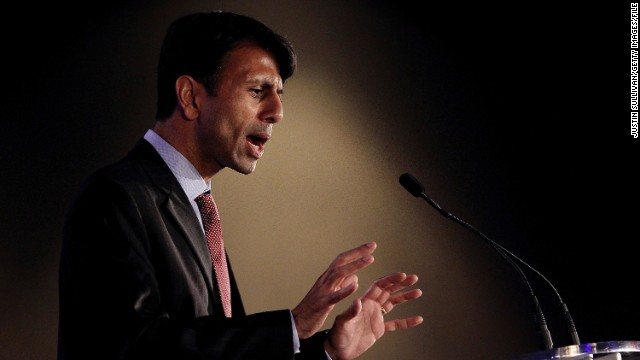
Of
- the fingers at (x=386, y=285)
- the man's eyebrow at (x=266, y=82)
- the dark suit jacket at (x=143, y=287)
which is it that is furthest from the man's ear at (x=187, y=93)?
the fingers at (x=386, y=285)

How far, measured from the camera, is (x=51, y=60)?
8.34 feet

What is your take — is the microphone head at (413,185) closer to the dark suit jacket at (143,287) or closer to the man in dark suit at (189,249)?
the man in dark suit at (189,249)

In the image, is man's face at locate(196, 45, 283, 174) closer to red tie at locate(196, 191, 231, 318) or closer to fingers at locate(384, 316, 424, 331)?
red tie at locate(196, 191, 231, 318)

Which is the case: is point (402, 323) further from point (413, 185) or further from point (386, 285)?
point (413, 185)

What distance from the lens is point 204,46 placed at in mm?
2021

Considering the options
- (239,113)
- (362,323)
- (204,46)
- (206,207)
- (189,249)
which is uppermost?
(204,46)

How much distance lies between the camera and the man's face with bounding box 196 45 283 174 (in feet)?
6.46

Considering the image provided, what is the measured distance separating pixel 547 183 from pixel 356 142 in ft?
2.70

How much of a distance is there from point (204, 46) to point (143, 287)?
0.76 m

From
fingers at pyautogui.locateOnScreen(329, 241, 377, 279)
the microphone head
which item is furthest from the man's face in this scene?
fingers at pyautogui.locateOnScreen(329, 241, 377, 279)

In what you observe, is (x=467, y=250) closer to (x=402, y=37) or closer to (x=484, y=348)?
(x=484, y=348)

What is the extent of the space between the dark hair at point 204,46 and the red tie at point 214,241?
0.93 feet

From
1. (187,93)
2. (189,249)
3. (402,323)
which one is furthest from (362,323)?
(187,93)

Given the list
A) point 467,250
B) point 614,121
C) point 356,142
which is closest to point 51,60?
point 356,142
